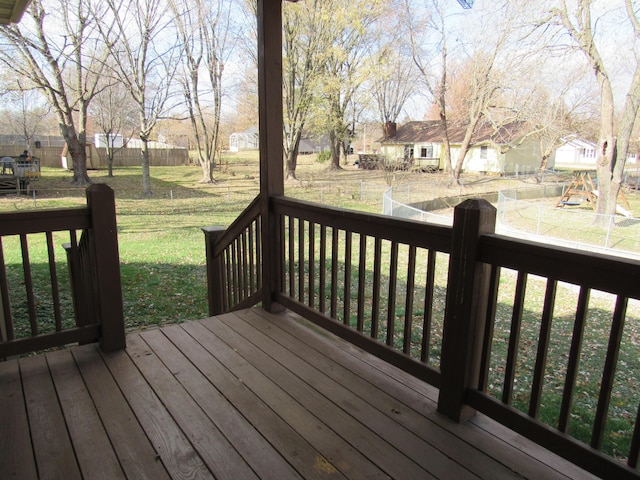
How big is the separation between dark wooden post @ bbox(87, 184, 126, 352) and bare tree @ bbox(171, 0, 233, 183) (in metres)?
13.8

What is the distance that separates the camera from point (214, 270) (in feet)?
12.7

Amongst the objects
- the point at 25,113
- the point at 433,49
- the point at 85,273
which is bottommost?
the point at 85,273

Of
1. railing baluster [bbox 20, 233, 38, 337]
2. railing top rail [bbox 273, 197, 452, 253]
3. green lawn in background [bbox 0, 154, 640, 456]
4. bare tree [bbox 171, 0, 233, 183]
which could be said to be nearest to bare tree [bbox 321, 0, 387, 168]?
green lawn in background [bbox 0, 154, 640, 456]

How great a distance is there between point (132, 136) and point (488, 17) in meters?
13.0

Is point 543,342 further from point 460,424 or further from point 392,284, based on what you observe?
point 392,284

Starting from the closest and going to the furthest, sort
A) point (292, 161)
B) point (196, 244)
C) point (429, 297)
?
point (429, 297), point (196, 244), point (292, 161)

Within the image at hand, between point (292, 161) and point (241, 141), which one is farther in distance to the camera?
point (241, 141)

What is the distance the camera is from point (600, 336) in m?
4.93

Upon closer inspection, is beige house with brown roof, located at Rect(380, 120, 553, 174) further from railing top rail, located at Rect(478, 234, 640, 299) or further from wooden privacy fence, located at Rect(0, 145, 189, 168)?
wooden privacy fence, located at Rect(0, 145, 189, 168)

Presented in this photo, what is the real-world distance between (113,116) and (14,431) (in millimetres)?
15527

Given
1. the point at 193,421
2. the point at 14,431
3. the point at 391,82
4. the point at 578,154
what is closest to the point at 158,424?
the point at 193,421

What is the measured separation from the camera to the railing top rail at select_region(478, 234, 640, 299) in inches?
48.2

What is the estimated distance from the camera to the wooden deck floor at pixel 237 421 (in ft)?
4.85

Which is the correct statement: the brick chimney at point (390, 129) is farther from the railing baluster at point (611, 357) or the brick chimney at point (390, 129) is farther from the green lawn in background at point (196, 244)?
the railing baluster at point (611, 357)
